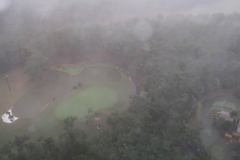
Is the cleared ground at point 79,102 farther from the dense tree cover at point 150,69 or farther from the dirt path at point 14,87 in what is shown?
the dense tree cover at point 150,69

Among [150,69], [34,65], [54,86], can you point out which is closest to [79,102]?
[54,86]

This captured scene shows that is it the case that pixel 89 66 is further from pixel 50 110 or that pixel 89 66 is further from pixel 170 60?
pixel 170 60

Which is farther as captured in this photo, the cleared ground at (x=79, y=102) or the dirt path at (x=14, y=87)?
the dirt path at (x=14, y=87)

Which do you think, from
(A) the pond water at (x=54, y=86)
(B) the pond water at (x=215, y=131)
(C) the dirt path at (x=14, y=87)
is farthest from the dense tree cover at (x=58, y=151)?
(B) the pond water at (x=215, y=131)

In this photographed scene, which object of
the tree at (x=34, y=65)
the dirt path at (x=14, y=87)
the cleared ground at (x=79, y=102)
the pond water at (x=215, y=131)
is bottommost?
the pond water at (x=215, y=131)

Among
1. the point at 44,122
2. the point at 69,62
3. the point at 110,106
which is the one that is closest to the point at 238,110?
the point at 110,106

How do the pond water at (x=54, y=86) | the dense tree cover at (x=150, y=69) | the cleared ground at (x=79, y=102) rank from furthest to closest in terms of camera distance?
the pond water at (x=54, y=86) < the cleared ground at (x=79, y=102) < the dense tree cover at (x=150, y=69)

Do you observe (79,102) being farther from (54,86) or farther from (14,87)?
(14,87)
